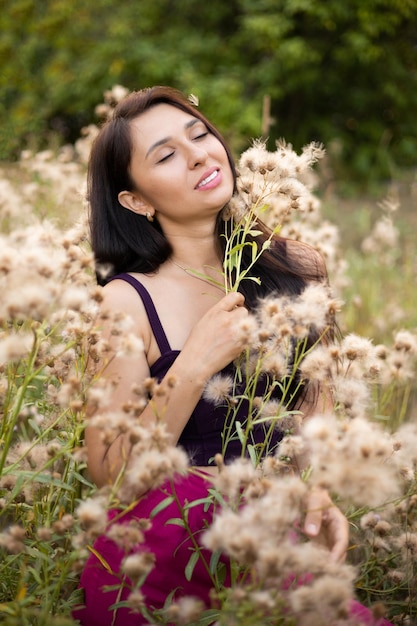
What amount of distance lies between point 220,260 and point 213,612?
110 cm

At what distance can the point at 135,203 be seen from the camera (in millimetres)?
2195

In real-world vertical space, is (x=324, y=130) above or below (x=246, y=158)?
below

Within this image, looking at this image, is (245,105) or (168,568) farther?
(245,105)

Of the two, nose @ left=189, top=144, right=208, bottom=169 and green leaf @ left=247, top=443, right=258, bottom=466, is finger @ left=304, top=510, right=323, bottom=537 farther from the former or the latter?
nose @ left=189, top=144, right=208, bottom=169

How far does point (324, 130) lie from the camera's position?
10.6 m

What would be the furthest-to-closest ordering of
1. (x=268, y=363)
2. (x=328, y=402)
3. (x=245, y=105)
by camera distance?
(x=245, y=105) → (x=328, y=402) → (x=268, y=363)

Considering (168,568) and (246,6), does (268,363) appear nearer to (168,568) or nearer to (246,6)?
(168,568)

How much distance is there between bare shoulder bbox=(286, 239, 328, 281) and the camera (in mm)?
2373

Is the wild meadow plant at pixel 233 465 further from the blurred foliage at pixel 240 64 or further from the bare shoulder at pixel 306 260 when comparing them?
the blurred foliage at pixel 240 64

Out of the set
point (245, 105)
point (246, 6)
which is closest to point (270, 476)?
point (245, 105)

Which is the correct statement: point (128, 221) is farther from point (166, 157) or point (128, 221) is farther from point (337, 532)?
point (337, 532)

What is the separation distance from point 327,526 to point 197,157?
1035mm

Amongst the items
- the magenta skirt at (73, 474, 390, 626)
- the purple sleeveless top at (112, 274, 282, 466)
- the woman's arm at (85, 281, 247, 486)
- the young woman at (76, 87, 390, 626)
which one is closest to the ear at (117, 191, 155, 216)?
the young woman at (76, 87, 390, 626)

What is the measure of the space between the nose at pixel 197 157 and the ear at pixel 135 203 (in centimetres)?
23
